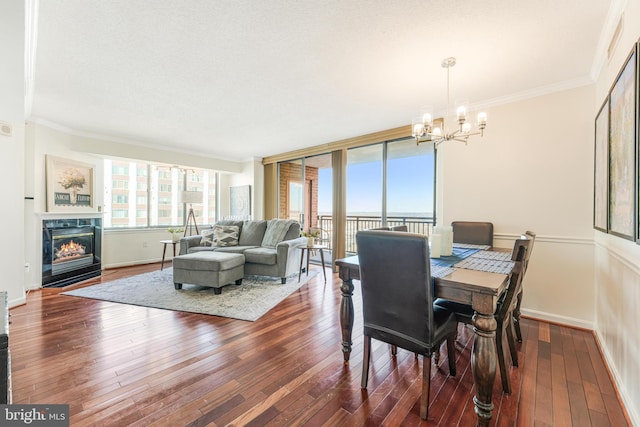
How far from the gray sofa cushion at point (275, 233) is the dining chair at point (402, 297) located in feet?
9.84

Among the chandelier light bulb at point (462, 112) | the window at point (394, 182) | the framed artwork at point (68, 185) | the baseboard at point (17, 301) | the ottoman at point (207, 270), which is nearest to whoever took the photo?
the chandelier light bulb at point (462, 112)

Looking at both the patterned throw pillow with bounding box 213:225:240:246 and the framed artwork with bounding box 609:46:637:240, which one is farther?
the patterned throw pillow with bounding box 213:225:240:246

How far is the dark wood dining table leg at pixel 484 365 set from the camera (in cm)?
137

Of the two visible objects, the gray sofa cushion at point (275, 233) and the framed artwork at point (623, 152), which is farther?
the gray sofa cushion at point (275, 233)

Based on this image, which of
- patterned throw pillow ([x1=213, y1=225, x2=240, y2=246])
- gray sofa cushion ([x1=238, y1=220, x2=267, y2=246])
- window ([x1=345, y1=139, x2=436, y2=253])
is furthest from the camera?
gray sofa cushion ([x1=238, y1=220, x2=267, y2=246])

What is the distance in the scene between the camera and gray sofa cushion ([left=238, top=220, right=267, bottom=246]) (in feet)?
15.9

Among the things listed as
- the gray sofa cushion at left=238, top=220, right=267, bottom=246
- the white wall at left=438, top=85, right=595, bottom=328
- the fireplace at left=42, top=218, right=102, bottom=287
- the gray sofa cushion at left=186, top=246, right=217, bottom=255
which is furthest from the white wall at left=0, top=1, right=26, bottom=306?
the white wall at left=438, top=85, right=595, bottom=328

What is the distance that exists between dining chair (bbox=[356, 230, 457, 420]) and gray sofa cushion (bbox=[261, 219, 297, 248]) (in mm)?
2999

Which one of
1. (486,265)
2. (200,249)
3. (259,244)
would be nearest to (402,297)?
(486,265)

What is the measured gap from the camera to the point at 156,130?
445cm

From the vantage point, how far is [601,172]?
2.29 metres

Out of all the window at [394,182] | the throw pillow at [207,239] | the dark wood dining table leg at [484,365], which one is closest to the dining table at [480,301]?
the dark wood dining table leg at [484,365]

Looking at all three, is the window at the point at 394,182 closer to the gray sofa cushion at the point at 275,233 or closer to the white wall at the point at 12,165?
the gray sofa cushion at the point at 275,233

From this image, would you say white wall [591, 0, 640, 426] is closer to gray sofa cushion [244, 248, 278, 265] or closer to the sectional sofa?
the sectional sofa
